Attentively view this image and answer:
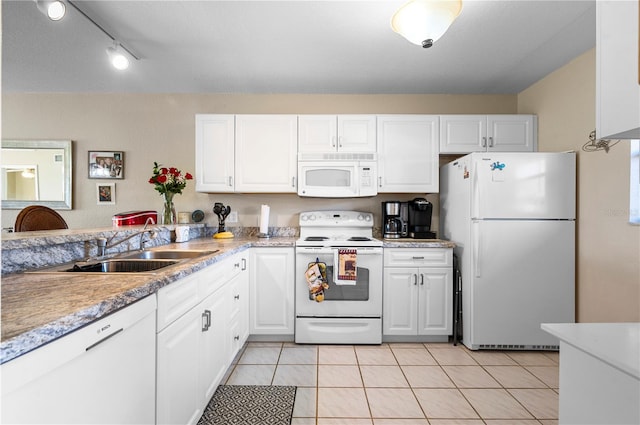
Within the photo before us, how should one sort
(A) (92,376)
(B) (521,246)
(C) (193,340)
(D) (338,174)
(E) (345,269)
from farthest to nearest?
(D) (338,174) → (E) (345,269) → (B) (521,246) → (C) (193,340) → (A) (92,376)

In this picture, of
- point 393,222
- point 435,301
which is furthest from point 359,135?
point 435,301

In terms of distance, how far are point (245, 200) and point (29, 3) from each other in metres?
2.16

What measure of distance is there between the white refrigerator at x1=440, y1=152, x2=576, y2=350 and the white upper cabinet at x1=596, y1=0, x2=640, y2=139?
180 cm

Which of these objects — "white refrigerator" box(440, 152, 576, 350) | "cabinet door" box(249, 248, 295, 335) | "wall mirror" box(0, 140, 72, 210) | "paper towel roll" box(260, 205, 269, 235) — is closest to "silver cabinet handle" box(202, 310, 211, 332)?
"cabinet door" box(249, 248, 295, 335)

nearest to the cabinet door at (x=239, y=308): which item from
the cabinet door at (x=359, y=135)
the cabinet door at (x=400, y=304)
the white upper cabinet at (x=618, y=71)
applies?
the cabinet door at (x=400, y=304)

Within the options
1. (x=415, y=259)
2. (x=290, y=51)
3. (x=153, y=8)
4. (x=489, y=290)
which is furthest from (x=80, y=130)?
(x=489, y=290)

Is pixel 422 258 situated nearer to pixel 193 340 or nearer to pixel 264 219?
pixel 264 219

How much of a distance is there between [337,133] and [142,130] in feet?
6.97

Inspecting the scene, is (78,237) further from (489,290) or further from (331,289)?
(489,290)

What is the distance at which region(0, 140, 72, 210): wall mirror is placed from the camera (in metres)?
3.62

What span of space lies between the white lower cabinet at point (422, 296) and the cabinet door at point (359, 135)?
1.11m

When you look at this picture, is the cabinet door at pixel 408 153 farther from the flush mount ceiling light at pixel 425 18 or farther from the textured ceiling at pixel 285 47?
the flush mount ceiling light at pixel 425 18

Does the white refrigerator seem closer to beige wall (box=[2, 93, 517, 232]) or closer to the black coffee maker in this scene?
the black coffee maker

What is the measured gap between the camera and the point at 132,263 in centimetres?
186
